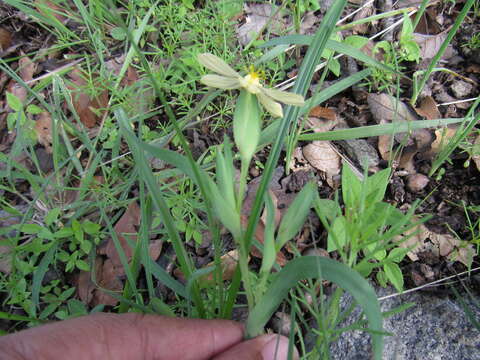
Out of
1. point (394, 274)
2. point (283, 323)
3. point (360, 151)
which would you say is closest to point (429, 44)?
point (360, 151)

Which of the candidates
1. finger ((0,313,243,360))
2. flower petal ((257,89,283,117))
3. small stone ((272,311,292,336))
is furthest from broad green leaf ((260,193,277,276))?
small stone ((272,311,292,336))

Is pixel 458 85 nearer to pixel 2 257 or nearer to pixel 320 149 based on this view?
pixel 320 149

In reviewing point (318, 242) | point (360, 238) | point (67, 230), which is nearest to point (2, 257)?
point (67, 230)

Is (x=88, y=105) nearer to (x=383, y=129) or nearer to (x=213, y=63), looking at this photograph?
(x=213, y=63)

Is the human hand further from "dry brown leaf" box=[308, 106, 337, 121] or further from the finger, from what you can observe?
"dry brown leaf" box=[308, 106, 337, 121]

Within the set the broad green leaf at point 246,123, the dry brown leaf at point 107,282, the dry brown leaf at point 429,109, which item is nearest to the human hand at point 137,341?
the dry brown leaf at point 107,282
